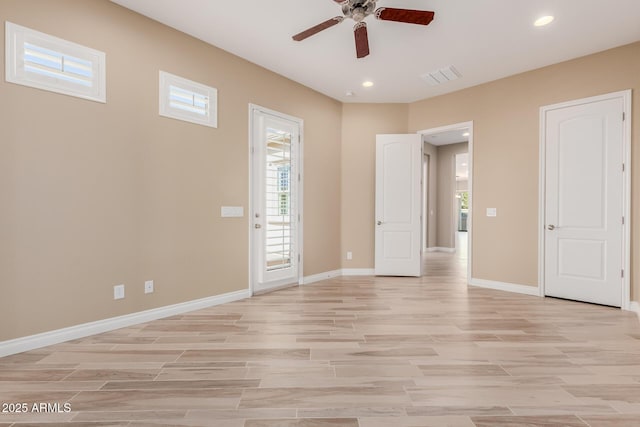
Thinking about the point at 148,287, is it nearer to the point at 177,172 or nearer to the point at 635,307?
the point at 177,172

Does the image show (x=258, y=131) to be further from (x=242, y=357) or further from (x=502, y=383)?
(x=502, y=383)

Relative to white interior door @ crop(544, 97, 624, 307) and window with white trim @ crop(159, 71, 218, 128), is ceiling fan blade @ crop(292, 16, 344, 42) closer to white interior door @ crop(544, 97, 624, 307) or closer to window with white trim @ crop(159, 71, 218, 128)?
window with white trim @ crop(159, 71, 218, 128)

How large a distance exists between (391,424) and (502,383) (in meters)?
0.91

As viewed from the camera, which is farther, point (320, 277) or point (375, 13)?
point (320, 277)

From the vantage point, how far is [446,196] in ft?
32.0

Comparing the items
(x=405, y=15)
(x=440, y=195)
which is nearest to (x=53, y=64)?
(x=405, y=15)

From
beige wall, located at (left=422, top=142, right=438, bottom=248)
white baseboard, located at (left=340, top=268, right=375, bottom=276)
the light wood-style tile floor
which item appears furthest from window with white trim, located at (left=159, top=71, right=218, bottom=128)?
beige wall, located at (left=422, top=142, right=438, bottom=248)

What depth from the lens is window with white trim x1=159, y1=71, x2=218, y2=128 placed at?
Answer: 11.3 feet

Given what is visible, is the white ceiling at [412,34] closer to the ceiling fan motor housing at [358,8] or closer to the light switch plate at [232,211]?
the ceiling fan motor housing at [358,8]

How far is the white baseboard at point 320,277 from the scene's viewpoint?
5148 millimetres

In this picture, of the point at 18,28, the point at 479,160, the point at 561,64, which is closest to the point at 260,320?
the point at 18,28

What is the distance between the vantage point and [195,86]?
370cm

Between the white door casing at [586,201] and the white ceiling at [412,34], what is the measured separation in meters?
0.79

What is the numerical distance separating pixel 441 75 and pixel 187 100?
3.44m
